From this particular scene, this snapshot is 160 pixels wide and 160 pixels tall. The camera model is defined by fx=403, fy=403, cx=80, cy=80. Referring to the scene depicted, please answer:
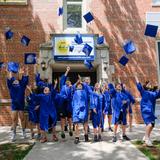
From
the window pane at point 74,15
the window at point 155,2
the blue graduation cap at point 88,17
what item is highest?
the window at point 155,2

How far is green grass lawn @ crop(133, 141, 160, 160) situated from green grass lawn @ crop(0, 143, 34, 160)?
104 inches

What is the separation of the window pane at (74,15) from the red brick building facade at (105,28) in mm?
387

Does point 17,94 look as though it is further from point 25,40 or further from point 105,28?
point 105,28

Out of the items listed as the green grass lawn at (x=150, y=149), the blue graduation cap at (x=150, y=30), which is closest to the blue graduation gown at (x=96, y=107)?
the green grass lawn at (x=150, y=149)

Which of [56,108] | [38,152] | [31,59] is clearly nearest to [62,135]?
[56,108]

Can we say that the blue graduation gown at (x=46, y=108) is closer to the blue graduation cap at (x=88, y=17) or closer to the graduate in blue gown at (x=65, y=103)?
the graduate in blue gown at (x=65, y=103)

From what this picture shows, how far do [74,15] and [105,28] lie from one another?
1.34m

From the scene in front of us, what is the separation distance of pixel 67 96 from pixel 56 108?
47 cm

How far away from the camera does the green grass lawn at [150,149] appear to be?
8.62m

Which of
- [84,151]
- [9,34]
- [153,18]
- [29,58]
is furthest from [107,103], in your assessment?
[153,18]

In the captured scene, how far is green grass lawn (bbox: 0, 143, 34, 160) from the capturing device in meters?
8.71

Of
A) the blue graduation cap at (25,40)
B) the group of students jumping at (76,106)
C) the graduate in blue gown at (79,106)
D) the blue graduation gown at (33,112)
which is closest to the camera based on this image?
the group of students jumping at (76,106)

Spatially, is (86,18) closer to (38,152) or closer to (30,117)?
(30,117)

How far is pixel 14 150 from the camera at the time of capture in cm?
938
